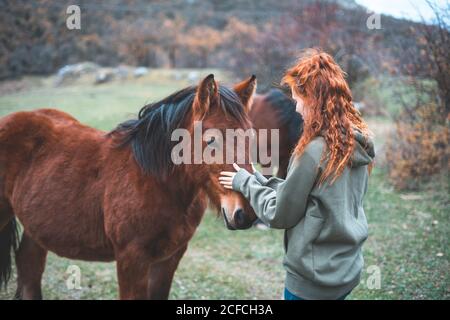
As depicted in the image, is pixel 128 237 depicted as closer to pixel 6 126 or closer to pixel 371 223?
pixel 6 126

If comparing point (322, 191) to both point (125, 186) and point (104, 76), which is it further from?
point (104, 76)

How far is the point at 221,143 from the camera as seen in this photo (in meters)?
2.43

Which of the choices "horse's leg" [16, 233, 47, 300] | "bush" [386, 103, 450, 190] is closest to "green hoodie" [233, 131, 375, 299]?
"horse's leg" [16, 233, 47, 300]

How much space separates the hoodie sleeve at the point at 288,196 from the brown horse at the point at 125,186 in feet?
0.70

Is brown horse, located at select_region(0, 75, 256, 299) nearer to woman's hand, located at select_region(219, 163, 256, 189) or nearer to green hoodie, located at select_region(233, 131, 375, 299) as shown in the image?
woman's hand, located at select_region(219, 163, 256, 189)

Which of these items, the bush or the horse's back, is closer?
the horse's back

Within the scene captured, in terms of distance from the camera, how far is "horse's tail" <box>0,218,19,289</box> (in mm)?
3748

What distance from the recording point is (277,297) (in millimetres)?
4352

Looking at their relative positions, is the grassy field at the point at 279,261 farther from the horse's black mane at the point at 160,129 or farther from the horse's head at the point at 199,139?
the horse's head at the point at 199,139

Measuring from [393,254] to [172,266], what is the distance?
3348 mm

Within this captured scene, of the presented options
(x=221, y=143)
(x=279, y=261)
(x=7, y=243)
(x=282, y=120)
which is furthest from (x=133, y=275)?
(x=282, y=120)

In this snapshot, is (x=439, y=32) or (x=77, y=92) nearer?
(x=439, y=32)

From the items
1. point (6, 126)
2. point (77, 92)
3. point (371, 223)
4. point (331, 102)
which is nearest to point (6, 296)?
point (6, 126)

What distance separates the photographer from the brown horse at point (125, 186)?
2.58 meters
